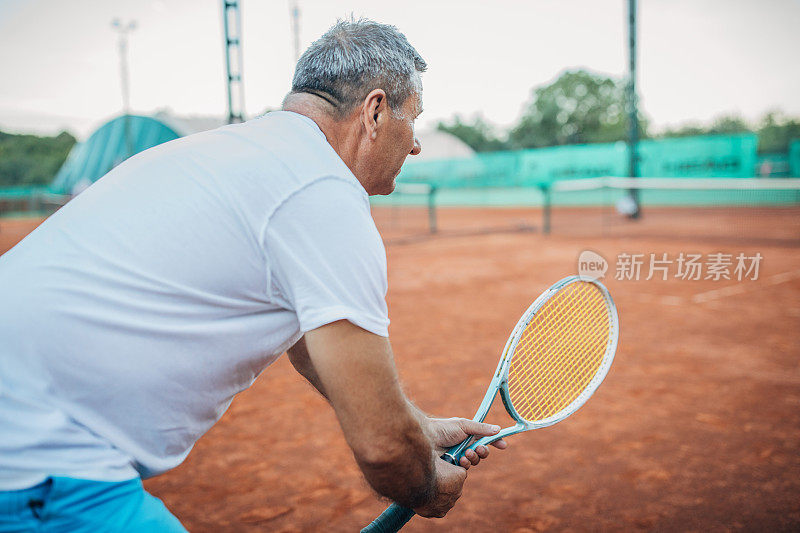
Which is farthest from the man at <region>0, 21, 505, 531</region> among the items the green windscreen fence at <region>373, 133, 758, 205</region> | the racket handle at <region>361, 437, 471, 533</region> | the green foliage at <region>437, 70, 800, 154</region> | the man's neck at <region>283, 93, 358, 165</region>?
the green foliage at <region>437, 70, 800, 154</region>

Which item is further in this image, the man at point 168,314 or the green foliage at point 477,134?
the green foliage at point 477,134

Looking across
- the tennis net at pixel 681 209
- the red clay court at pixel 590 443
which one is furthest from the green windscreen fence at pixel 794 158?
the red clay court at pixel 590 443

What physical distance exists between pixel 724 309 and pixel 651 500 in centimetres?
477

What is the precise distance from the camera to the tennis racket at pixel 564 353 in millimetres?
2316

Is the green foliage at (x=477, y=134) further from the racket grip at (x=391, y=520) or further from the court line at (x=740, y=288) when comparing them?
the racket grip at (x=391, y=520)

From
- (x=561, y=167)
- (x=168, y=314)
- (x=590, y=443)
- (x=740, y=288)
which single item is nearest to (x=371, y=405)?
(x=168, y=314)

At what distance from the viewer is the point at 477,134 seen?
191 feet

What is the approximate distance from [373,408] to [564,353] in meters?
1.45

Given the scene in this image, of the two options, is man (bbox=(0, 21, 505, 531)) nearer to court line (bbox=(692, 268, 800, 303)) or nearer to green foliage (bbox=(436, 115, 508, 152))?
court line (bbox=(692, 268, 800, 303))

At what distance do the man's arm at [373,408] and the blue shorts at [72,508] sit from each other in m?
0.43

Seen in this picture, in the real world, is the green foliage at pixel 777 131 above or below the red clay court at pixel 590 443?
above

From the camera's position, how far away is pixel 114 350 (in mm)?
1134

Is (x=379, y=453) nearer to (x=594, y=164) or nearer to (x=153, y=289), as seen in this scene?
(x=153, y=289)

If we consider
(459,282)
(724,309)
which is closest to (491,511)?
(724,309)
